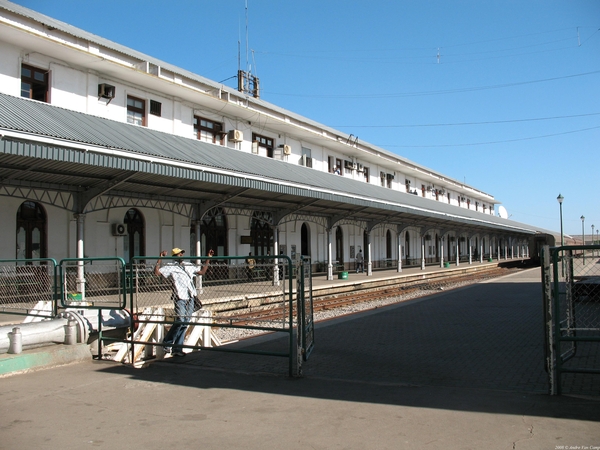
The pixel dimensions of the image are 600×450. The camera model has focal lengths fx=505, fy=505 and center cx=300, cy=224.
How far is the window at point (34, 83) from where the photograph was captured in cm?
1487

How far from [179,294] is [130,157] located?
5.98 m

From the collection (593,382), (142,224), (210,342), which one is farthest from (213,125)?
(593,382)

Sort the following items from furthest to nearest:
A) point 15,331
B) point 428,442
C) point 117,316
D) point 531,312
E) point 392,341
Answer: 1. point 531,312
2. point 392,341
3. point 117,316
4. point 15,331
5. point 428,442

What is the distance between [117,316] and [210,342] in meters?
1.52

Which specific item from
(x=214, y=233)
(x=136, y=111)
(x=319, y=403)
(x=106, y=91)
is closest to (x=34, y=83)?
(x=106, y=91)

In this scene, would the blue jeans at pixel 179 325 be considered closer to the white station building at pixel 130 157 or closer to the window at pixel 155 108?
the white station building at pixel 130 157

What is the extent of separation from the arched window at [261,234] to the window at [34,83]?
35.6 ft

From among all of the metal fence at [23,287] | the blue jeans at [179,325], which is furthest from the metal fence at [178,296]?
the metal fence at [23,287]

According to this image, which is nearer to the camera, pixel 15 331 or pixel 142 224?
pixel 15 331

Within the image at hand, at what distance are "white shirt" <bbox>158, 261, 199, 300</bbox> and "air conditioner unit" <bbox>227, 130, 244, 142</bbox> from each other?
1463cm

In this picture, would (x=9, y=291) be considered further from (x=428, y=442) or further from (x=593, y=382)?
(x=593, y=382)

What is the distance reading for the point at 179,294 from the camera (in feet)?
24.1

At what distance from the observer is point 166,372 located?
6.67 metres

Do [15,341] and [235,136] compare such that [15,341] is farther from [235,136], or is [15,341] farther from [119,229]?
[235,136]
